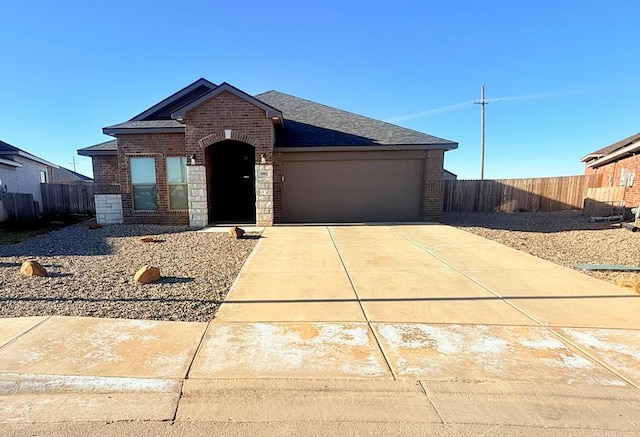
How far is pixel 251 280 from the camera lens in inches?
206

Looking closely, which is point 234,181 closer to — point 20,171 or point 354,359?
point 20,171

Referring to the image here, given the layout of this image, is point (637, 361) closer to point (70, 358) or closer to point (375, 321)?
point (375, 321)

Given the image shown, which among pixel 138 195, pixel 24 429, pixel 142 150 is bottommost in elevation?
pixel 24 429

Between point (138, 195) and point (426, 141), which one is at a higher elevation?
point (426, 141)

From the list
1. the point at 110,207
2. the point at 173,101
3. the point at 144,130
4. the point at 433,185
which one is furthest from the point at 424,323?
the point at 173,101

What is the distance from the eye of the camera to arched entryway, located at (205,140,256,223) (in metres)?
13.4

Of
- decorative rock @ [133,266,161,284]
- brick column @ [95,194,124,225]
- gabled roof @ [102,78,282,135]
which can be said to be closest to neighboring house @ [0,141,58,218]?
brick column @ [95,194,124,225]

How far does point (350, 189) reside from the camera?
1233 centimetres

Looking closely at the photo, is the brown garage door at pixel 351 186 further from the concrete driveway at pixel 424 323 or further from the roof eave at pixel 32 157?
the roof eave at pixel 32 157

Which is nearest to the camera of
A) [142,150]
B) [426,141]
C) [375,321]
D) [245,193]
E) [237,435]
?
[237,435]

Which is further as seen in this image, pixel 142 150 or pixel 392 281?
pixel 142 150

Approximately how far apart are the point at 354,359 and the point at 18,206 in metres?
18.2

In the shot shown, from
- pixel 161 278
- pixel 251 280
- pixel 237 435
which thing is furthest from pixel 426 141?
pixel 237 435

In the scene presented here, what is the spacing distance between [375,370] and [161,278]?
400 cm
